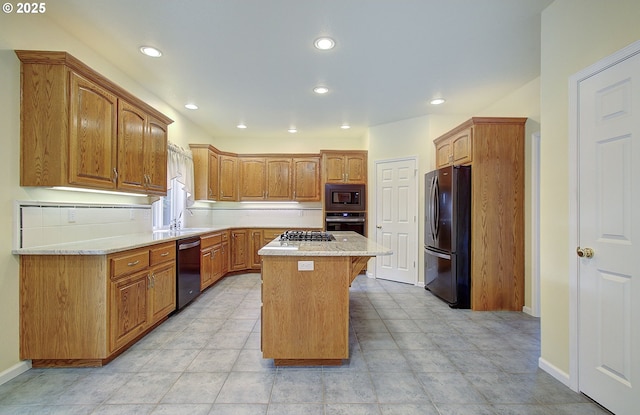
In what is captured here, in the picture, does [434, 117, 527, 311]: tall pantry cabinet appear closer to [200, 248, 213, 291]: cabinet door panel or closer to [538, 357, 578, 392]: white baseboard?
[538, 357, 578, 392]: white baseboard

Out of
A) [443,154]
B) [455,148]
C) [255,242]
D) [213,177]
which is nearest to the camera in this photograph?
[455,148]

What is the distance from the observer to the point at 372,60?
2713 mm

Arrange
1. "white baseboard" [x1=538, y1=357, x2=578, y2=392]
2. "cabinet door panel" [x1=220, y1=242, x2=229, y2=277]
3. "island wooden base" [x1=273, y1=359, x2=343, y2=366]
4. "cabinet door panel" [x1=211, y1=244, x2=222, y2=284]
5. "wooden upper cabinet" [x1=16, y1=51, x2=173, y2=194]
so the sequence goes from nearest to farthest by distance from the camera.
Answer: "white baseboard" [x1=538, y1=357, x2=578, y2=392]
"wooden upper cabinet" [x1=16, y1=51, x2=173, y2=194]
"island wooden base" [x1=273, y1=359, x2=343, y2=366]
"cabinet door panel" [x1=211, y1=244, x2=222, y2=284]
"cabinet door panel" [x1=220, y1=242, x2=229, y2=277]

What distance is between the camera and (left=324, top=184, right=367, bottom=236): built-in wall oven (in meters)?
4.98

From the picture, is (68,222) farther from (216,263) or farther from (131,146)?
(216,263)

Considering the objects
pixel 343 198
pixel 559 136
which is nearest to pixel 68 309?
pixel 559 136

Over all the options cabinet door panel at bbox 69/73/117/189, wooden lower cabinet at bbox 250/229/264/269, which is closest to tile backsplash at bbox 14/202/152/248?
cabinet door panel at bbox 69/73/117/189

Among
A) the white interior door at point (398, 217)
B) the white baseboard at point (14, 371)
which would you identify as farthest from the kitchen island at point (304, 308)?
the white interior door at point (398, 217)

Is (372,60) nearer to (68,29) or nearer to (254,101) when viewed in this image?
(254,101)

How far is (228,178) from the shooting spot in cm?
529

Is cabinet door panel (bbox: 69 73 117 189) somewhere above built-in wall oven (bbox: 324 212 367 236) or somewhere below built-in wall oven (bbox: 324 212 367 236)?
above

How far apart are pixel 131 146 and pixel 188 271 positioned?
1.55 meters

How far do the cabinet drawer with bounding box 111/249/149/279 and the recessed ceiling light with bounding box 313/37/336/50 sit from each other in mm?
2417

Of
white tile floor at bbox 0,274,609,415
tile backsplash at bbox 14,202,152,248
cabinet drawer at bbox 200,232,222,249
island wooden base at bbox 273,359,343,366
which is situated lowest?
white tile floor at bbox 0,274,609,415
